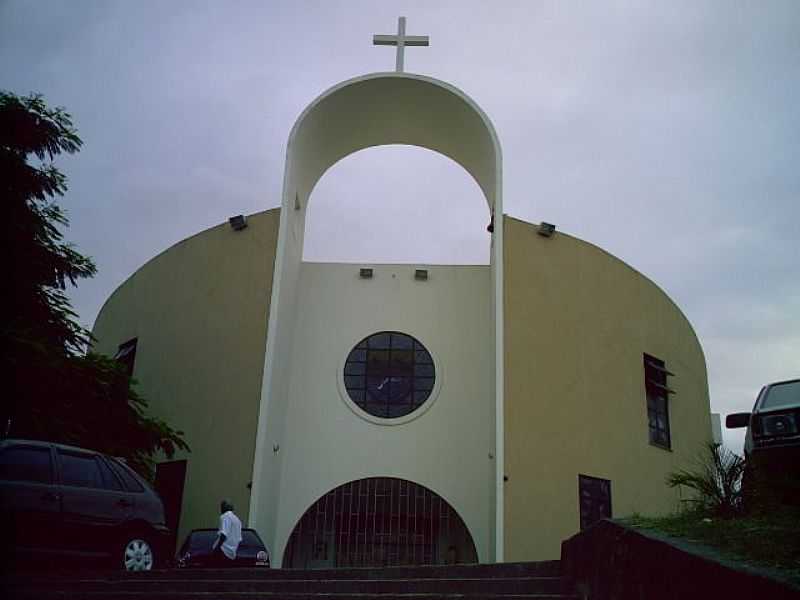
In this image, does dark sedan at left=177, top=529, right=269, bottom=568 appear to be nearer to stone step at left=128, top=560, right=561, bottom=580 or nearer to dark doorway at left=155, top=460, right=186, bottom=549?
stone step at left=128, top=560, right=561, bottom=580

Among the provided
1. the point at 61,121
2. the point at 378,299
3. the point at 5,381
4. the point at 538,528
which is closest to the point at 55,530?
the point at 5,381

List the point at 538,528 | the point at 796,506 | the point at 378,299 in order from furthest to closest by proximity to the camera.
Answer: the point at 378,299 → the point at 538,528 → the point at 796,506

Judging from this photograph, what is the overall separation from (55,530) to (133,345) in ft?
36.5

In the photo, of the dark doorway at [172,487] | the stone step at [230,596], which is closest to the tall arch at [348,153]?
the dark doorway at [172,487]

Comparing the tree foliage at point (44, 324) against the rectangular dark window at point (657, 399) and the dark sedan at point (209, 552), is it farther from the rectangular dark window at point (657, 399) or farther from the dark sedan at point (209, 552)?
the rectangular dark window at point (657, 399)

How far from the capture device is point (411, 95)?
1638cm

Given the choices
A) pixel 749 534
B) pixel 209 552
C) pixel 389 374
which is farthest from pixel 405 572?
pixel 389 374

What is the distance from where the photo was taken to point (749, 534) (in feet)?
14.3

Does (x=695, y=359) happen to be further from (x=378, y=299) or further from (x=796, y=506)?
(x=796, y=506)

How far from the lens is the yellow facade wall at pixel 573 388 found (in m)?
14.0

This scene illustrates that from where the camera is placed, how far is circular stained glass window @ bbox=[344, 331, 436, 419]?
53.5 ft

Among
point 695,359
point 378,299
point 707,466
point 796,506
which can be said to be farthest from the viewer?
point 695,359

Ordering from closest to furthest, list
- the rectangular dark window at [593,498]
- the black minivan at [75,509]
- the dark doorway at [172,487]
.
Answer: the black minivan at [75,509], the rectangular dark window at [593,498], the dark doorway at [172,487]

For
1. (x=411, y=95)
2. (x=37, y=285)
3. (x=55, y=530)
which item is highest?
(x=411, y=95)
